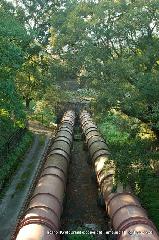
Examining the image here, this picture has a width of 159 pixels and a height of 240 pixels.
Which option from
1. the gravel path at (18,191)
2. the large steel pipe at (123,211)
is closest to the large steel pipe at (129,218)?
the large steel pipe at (123,211)

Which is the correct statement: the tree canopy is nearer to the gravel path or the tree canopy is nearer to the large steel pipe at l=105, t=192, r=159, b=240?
the gravel path

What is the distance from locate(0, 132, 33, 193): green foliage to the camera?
1107 inches

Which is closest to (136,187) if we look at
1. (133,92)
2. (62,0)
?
(133,92)

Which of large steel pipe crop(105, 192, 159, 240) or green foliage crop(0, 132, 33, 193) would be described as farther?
green foliage crop(0, 132, 33, 193)

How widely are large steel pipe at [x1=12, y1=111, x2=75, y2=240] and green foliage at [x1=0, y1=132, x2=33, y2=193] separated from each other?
13.4 feet

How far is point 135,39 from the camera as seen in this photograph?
1115 inches

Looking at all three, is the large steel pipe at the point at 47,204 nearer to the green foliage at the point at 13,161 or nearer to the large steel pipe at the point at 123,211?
the large steel pipe at the point at 123,211

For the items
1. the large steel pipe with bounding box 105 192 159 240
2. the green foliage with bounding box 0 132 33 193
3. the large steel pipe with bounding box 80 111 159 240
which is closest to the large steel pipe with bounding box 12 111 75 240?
the large steel pipe with bounding box 80 111 159 240

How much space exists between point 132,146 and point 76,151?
1813 cm

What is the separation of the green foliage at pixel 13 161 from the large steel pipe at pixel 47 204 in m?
4.08

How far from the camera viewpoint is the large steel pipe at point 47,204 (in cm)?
1584

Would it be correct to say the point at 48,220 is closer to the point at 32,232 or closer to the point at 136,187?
the point at 32,232

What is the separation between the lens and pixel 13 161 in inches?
1243

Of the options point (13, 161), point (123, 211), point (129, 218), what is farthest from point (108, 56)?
point (129, 218)
